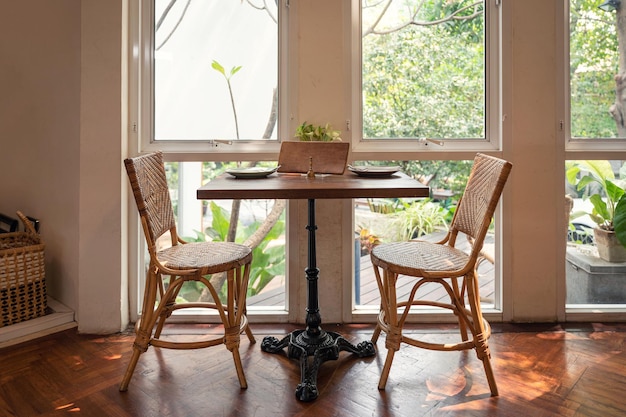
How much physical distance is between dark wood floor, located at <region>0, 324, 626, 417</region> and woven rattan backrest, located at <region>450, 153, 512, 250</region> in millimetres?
622

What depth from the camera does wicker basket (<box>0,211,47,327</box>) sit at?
106 inches

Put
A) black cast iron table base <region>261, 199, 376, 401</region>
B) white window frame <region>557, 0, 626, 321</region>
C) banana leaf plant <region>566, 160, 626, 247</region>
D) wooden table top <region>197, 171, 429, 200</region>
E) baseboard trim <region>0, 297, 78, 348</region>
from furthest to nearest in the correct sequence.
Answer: banana leaf plant <region>566, 160, 626, 247</region> < white window frame <region>557, 0, 626, 321</region> < baseboard trim <region>0, 297, 78, 348</region> < black cast iron table base <region>261, 199, 376, 401</region> < wooden table top <region>197, 171, 429, 200</region>

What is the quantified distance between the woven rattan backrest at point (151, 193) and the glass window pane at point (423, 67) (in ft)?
3.87

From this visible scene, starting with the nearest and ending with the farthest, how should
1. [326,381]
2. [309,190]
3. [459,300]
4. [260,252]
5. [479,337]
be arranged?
[309,190], [479,337], [326,381], [459,300], [260,252]

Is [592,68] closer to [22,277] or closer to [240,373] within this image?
[240,373]

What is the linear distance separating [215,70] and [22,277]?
155 centimetres

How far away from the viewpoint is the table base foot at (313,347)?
89.5 inches

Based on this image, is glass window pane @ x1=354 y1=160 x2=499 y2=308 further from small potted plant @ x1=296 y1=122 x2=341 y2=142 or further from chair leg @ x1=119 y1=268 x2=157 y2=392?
chair leg @ x1=119 y1=268 x2=157 y2=392

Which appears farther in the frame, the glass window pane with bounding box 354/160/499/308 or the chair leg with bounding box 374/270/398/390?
the glass window pane with bounding box 354/160/499/308

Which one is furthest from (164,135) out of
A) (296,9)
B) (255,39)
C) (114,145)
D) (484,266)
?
(484,266)

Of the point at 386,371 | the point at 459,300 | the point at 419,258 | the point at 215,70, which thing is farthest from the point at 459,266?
the point at 215,70

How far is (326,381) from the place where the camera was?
7.25 feet

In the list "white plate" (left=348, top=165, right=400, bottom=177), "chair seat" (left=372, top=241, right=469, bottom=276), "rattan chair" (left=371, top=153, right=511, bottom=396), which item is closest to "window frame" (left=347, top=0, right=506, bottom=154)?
"white plate" (left=348, top=165, right=400, bottom=177)

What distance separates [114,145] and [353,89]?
1.35m
